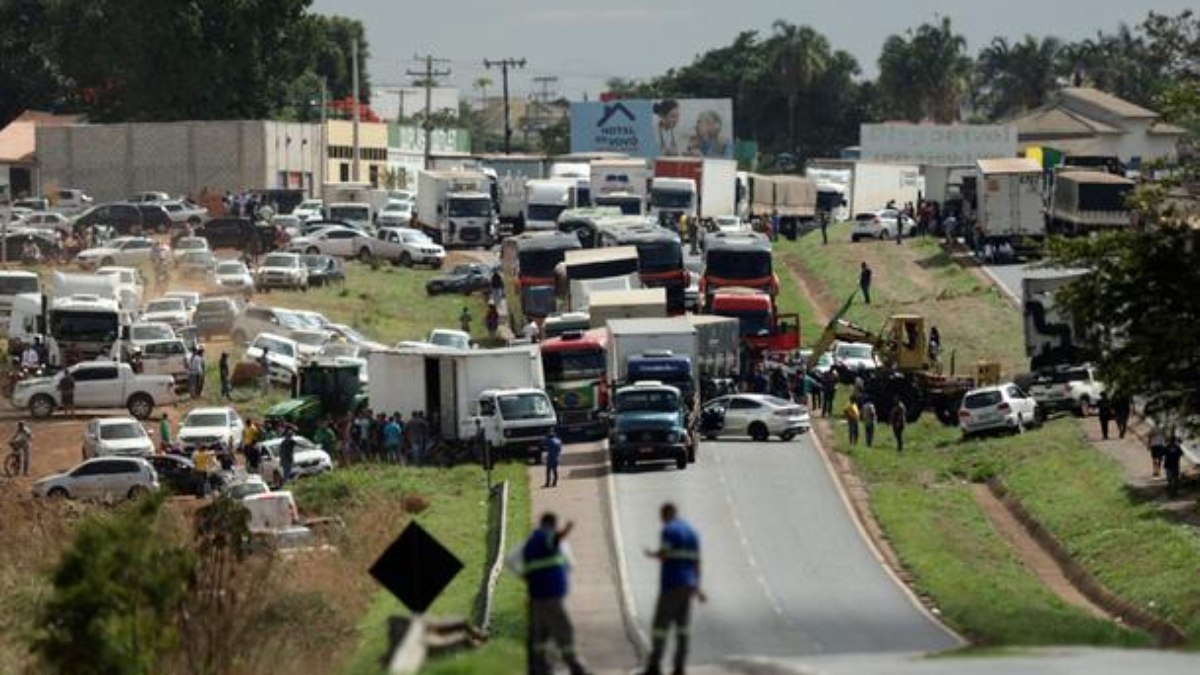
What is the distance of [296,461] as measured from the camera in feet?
205

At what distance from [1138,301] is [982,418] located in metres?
25.5

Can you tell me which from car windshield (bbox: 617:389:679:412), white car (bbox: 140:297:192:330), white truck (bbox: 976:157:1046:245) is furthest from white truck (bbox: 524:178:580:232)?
car windshield (bbox: 617:389:679:412)

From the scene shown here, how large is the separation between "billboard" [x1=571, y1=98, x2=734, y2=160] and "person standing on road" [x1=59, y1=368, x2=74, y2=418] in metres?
109

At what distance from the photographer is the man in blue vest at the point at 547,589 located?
24.2m

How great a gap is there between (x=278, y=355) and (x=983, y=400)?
742 inches

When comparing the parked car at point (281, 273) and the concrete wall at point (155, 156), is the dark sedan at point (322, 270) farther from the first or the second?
the concrete wall at point (155, 156)

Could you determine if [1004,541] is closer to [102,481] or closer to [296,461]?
[296,461]

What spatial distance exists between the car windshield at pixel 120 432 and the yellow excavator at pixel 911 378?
17849 mm

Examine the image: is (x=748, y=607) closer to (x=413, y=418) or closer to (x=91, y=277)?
(x=413, y=418)

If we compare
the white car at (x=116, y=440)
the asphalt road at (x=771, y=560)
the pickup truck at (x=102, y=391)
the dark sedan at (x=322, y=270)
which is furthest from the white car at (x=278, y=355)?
the dark sedan at (x=322, y=270)

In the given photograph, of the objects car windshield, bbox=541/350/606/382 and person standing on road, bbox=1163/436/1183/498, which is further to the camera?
car windshield, bbox=541/350/606/382

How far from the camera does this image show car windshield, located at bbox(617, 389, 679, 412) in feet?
200

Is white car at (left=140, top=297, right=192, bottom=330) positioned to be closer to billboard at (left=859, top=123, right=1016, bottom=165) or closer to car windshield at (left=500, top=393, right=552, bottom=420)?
car windshield at (left=500, top=393, right=552, bottom=420)

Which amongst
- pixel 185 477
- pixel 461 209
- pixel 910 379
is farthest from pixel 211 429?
pixel 461 209
